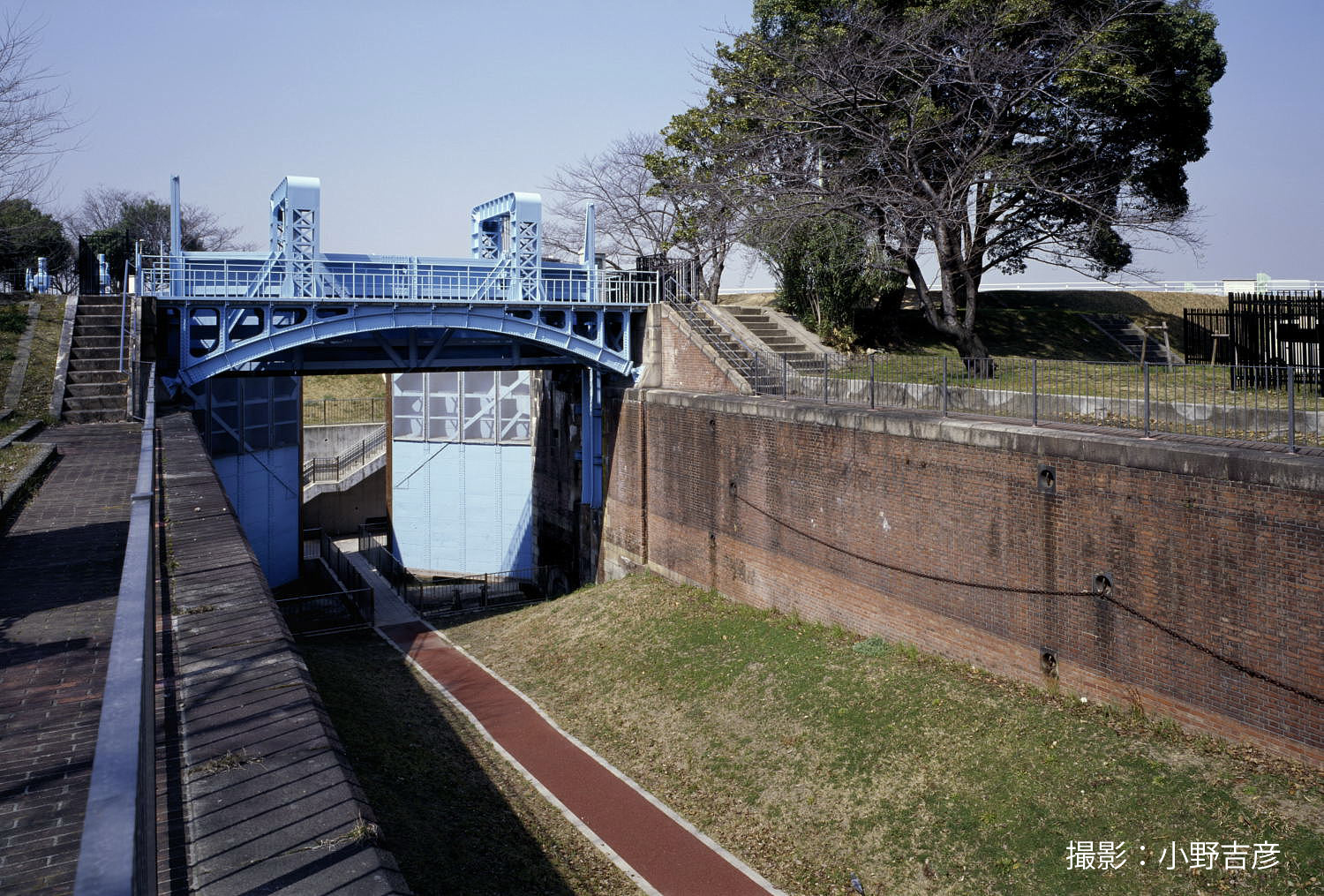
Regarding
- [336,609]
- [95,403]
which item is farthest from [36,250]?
[95,403]

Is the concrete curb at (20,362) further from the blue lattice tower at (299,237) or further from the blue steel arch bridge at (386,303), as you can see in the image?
the blue lattice tower at (299,237)

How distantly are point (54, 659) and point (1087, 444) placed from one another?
1117cm

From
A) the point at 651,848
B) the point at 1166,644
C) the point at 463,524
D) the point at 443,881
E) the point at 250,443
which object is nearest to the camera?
the point at 443,881

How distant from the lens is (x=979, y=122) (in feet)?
82.2

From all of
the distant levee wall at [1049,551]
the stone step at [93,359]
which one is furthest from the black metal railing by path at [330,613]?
the distant levee wall at [1049,551]

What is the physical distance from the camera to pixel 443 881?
10805 mm

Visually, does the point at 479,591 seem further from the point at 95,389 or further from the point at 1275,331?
the point at 1275,331

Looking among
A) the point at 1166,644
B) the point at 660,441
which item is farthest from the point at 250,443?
the point at 1166,644

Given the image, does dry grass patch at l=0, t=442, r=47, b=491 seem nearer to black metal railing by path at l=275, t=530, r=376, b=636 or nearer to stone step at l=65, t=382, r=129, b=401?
stone step at l=65, t=382, r=129, b=401

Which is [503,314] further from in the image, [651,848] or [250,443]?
[651,848]

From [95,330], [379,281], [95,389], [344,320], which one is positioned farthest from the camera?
[379,281]

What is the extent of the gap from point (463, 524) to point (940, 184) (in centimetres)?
2001

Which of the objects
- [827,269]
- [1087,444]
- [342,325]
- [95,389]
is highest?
[827,269]

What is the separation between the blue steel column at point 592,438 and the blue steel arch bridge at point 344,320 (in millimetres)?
39
